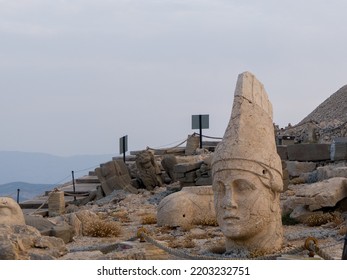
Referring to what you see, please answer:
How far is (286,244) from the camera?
11.1 meters

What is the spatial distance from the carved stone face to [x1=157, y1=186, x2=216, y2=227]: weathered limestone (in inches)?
154

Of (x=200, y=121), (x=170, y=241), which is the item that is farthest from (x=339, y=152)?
(x=170, y=241)

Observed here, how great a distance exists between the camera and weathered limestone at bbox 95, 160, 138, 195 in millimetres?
23156

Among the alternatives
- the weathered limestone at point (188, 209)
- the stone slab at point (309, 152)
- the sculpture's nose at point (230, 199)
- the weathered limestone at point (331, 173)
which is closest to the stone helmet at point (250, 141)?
the sculpture's nose at point (230, 199)

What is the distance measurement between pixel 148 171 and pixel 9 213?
9.60m

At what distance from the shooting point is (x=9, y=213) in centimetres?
1348

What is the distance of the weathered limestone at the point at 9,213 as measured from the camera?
13.3 meters

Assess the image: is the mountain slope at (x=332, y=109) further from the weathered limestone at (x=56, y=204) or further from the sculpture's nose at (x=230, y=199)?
the sculpture's nose at (x=230, y=199)

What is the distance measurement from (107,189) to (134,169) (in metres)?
1.18

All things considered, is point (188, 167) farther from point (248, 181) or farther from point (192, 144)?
point (192, 144)

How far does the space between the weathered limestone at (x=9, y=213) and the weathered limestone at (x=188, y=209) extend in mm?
2736

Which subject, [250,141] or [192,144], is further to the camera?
[192,144]
